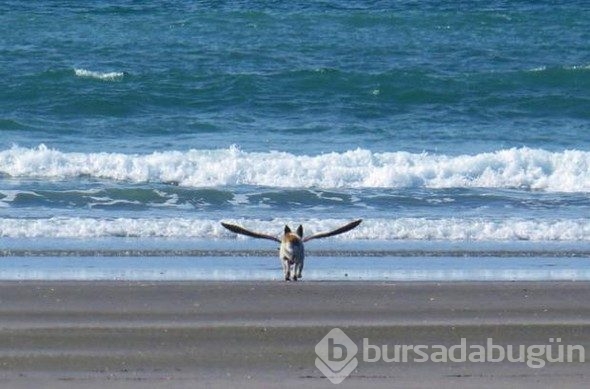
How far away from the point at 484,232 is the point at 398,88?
10.2 metres

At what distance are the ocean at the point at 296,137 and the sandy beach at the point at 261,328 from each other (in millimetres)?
1081

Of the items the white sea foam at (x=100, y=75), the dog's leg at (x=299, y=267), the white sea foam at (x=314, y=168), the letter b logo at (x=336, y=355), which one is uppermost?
the white sea foam at (x=100, y=75)

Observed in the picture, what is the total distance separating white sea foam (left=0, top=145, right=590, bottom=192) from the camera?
1539 centimetres

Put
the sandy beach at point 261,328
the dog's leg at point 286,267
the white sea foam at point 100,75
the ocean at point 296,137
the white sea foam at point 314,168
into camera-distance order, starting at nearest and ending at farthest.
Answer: the sandy beach at point 261,328
the dog's leg at point 286,267
the ocean at point 296,137
the white sea foam at point 314,168
the white sea foam at point 100,75

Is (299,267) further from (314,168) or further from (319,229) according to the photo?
(314,168)

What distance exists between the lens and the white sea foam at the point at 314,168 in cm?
1539

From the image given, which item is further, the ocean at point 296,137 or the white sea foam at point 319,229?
the white sea foam at point 319,229

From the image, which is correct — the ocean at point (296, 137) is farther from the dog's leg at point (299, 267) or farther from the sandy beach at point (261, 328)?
the sandy beach at point (261, 328)

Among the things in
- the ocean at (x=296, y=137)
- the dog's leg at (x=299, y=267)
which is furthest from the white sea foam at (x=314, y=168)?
the dog's leg at (x=299, y=267)

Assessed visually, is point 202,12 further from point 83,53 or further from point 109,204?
point 109,204

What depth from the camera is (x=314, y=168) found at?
15742mm

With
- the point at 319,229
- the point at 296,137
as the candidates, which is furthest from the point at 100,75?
the point at 319,229

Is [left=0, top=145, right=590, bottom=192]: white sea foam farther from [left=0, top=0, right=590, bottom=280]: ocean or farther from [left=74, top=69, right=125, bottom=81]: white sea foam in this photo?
[left=74, top=69, right=125, bottom=81]: white sea foam

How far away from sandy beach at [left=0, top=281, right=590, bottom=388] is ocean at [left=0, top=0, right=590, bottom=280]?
1.08 metres
